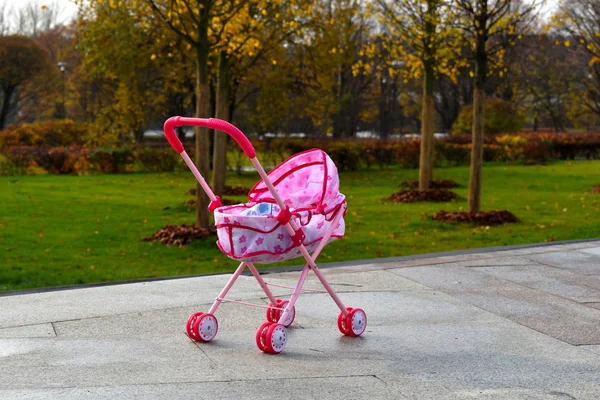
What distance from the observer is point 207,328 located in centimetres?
550

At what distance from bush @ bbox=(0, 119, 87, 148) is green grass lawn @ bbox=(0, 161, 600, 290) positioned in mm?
9018

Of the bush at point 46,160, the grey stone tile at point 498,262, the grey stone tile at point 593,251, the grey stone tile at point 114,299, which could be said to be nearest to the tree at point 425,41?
the grey stone tile at point 593,251

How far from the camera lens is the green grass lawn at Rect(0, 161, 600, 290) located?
9.60 m

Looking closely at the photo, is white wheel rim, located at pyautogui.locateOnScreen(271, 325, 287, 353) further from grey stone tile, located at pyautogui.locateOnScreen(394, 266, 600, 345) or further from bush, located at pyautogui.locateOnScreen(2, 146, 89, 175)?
bush, located at pyautogui.locateOnScreen(2, 146, 89, 175)

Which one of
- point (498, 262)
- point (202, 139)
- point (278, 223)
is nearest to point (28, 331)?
point (278, 223)

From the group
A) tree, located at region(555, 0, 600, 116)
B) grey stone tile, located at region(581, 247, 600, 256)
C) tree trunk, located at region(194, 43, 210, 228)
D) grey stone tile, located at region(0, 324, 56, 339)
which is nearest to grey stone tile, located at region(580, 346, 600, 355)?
grey stone tile, located at region(0, 324, 56, 339)

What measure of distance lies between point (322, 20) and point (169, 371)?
18.2m

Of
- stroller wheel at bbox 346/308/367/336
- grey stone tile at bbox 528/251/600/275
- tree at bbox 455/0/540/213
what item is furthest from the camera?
tree at bbox 455/0/540/213

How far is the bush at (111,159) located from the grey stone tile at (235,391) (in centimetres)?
2127

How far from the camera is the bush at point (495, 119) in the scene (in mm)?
35031

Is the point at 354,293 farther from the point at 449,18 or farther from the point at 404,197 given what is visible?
the point at 404,197

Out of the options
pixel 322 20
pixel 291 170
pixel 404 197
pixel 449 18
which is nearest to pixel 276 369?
pixel 291 170

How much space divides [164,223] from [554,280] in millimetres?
7184

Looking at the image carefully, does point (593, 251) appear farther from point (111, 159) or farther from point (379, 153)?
point (111, 159)
